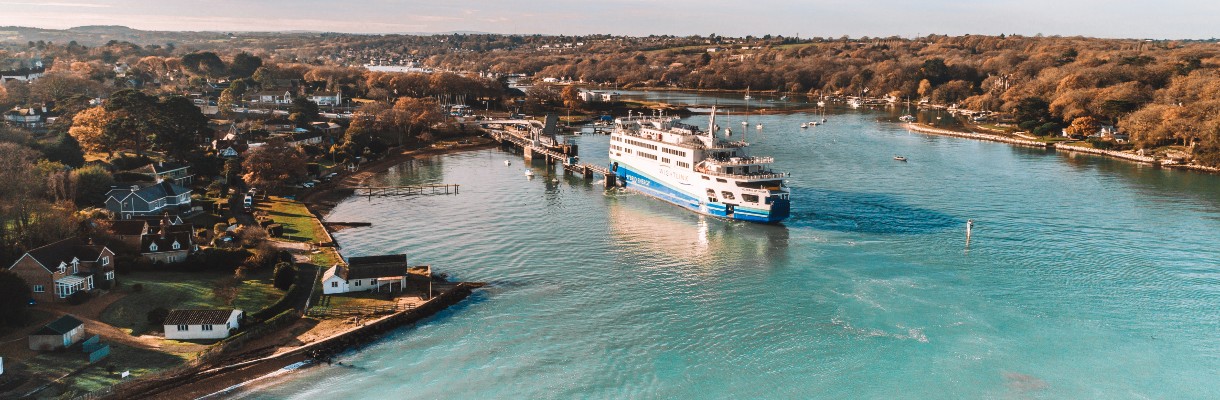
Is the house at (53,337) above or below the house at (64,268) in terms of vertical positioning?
below

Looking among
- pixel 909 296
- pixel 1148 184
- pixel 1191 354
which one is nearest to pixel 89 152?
pixel 909 296

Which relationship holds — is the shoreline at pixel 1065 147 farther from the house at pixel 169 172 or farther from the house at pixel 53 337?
the house at pixel 169 172

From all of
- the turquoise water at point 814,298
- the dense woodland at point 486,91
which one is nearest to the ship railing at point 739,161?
the turquoise water at point 814,298

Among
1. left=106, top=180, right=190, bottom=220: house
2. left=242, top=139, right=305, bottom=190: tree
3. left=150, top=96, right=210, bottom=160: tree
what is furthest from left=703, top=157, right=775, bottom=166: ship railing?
left=150, top=96, right=210, bottom=160: tree

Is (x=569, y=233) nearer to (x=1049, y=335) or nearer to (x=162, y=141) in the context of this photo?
(x=1049, y=335)

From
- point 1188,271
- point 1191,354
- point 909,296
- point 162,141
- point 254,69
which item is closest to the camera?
point 1191,354

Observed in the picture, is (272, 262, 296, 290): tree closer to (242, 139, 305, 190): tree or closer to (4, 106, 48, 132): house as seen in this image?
(242, 139, 305, 190): tree
